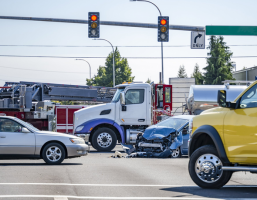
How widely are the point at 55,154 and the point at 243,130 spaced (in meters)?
6.89

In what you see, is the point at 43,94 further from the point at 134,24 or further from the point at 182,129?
the point at 182,129

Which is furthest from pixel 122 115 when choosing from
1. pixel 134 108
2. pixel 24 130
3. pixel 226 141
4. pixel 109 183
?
pixel 226 141

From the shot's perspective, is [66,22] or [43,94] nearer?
[66,22]

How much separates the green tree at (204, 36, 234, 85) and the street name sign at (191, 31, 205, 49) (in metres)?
45.7

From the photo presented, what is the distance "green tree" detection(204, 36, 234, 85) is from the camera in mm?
66062

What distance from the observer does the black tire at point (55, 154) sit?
13.4 m

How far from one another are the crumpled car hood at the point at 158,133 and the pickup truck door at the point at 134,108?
10.4ft

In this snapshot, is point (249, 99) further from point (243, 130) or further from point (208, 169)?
point (208, 169)

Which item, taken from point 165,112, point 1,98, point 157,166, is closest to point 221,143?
point 157,166

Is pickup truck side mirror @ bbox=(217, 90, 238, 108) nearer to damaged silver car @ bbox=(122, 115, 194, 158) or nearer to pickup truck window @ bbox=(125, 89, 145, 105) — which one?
damaged silver car @ bbox=(122, 115, 194, 158)

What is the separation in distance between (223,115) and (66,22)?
461 inches

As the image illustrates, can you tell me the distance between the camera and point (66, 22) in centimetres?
1884

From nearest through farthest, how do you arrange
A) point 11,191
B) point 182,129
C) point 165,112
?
point 11,191
point 182,129
point 165,112

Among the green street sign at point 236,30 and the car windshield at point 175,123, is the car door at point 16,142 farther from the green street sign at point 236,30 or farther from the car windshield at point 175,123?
the green street sign at point 236,30
